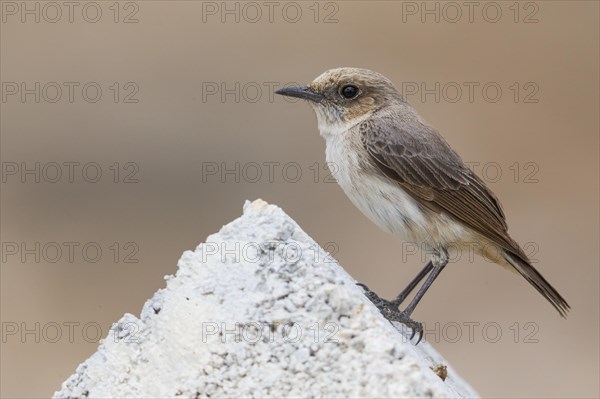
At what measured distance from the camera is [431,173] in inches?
281

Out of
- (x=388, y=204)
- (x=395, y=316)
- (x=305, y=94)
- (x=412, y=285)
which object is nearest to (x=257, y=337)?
(x=395, y=316)

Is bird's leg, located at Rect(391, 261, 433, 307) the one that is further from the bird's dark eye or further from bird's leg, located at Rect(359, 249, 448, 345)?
the bird's dark eye

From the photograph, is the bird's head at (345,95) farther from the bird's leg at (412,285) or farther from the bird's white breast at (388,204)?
the bird's leg at (412,285)

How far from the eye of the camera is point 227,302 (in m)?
4.69

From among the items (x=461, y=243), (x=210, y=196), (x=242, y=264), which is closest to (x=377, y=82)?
(x=461, y=243)

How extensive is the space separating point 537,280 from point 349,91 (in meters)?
1.76

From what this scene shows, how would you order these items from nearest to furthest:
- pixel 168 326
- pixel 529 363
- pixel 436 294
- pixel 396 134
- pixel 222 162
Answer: pixel 168 326, pixel 396 134, pixel 529 363, pixel 436 294, pixel 222 162

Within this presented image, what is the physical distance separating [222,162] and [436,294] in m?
3.23

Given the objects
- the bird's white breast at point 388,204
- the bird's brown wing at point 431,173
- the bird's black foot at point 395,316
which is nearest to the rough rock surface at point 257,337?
the bird's black foot at point 395,316

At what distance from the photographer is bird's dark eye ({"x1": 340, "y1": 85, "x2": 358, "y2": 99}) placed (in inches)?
290

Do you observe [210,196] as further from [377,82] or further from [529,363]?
[377,82]

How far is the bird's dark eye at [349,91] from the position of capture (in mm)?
7359

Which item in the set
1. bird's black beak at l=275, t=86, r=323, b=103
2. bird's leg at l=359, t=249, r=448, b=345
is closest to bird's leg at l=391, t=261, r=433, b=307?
bird's leg at l=359, t=249, r=448, b=345

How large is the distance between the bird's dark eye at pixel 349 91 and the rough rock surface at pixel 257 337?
7.86ft
